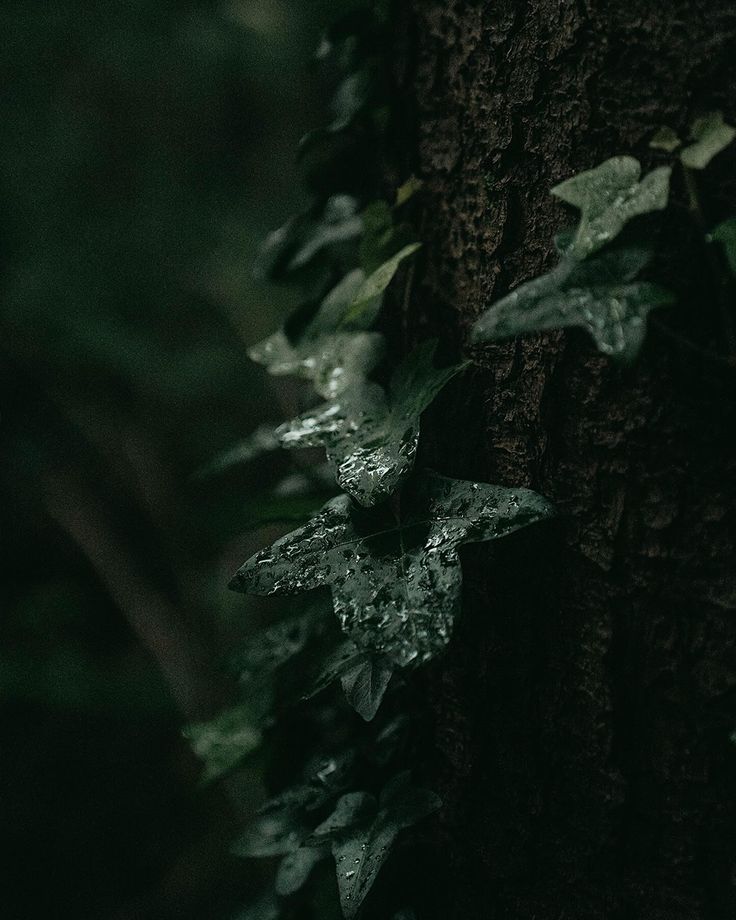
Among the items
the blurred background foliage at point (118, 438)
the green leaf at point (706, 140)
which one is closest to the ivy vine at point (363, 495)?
the green leaf at point (706, 140)

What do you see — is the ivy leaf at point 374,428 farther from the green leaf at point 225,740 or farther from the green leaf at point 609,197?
the green leaf at point 225,740

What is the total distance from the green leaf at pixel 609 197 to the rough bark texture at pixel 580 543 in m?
0.04

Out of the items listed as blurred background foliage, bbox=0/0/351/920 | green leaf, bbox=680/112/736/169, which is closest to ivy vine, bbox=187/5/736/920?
green leaf, bbox=680/112/736/169

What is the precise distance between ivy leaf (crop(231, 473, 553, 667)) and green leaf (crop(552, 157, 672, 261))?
0.22m

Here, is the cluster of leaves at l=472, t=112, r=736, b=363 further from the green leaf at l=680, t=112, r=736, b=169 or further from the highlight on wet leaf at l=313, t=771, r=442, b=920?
the highlight on wet leaf at l=313, t=771, r=442, b=920

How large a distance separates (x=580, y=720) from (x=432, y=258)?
52 centimetres

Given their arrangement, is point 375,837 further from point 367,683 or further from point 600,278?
point 600,278

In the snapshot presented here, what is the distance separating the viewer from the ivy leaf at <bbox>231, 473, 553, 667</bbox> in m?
0.60

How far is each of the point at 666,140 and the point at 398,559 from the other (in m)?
0.43

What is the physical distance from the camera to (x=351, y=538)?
69 cm

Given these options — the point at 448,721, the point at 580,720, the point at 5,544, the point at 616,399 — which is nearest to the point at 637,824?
the point at 580,720

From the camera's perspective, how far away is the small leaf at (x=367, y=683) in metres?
0.67

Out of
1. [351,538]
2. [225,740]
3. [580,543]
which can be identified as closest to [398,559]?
[351,538]

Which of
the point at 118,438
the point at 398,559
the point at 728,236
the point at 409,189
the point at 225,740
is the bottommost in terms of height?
the point at 225,740
